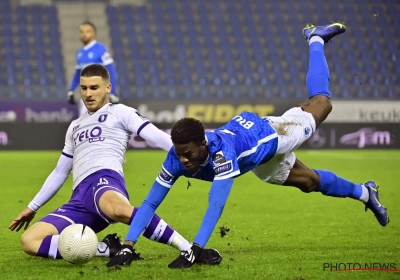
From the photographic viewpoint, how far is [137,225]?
5.17 meters

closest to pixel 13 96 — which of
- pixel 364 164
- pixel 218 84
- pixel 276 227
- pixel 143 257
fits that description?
pixel 218 84

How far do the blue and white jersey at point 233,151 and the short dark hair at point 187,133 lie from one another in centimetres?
21

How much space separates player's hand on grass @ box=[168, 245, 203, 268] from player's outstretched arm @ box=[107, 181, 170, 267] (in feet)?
1.06

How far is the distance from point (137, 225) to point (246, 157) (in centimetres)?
93

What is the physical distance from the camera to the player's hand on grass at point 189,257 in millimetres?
4980

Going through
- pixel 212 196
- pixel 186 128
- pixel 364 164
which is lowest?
pixel 364 164

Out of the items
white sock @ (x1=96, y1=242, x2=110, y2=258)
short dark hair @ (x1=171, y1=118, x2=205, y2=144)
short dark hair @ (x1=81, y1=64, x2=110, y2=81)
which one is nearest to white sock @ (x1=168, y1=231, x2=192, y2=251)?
white sock @ (x1=96, y1=242, x2=110, y2=258)

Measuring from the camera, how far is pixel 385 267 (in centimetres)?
514

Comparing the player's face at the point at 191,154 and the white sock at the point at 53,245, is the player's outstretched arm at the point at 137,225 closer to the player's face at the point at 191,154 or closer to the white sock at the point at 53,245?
the player's face at the point at 191,154

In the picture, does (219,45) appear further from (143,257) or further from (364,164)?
(143,257)

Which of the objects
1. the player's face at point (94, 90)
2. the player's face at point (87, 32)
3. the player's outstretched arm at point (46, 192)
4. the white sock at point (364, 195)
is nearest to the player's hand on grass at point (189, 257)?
the player's outstretched arm at point (46, 192)

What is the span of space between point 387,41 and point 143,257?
1956 cm

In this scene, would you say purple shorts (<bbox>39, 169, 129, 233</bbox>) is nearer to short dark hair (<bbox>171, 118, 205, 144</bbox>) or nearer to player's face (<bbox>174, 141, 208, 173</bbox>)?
player's face (<bbox>174, 141, 208, 173</bbox>)

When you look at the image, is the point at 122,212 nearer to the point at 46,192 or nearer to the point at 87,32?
the point at 46,192
